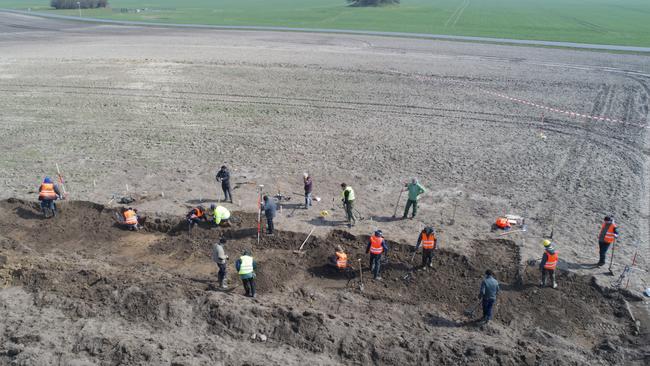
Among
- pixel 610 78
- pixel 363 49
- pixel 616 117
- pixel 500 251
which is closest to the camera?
pixel 500 251

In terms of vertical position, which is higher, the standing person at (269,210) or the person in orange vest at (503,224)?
the standing person at (269,210)

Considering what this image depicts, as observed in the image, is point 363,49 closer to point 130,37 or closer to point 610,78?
point 610,78

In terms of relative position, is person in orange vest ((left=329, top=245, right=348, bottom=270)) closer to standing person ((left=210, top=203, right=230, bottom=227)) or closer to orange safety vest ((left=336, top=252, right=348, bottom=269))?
orange safety vest ((left=336, top=252, right=348, bottom=269))

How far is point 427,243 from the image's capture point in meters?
13.9

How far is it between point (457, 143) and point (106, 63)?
32.5 m

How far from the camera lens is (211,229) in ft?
53.3

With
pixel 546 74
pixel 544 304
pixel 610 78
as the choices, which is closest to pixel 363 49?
pixel 546 74

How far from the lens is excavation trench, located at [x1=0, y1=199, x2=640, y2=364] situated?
11516 mm

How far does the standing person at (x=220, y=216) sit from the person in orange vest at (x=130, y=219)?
279 centimetres

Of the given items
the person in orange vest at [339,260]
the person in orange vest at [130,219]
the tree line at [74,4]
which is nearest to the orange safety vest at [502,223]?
the person in orange vest at [339,260]

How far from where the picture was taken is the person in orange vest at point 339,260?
14.0 m

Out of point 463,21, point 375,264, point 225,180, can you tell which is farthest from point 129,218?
point 463,21

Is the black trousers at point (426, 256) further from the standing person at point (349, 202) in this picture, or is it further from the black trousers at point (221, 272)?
the black trousers at point (221, 272)

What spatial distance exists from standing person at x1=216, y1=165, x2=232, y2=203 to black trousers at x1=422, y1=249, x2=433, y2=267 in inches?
320
